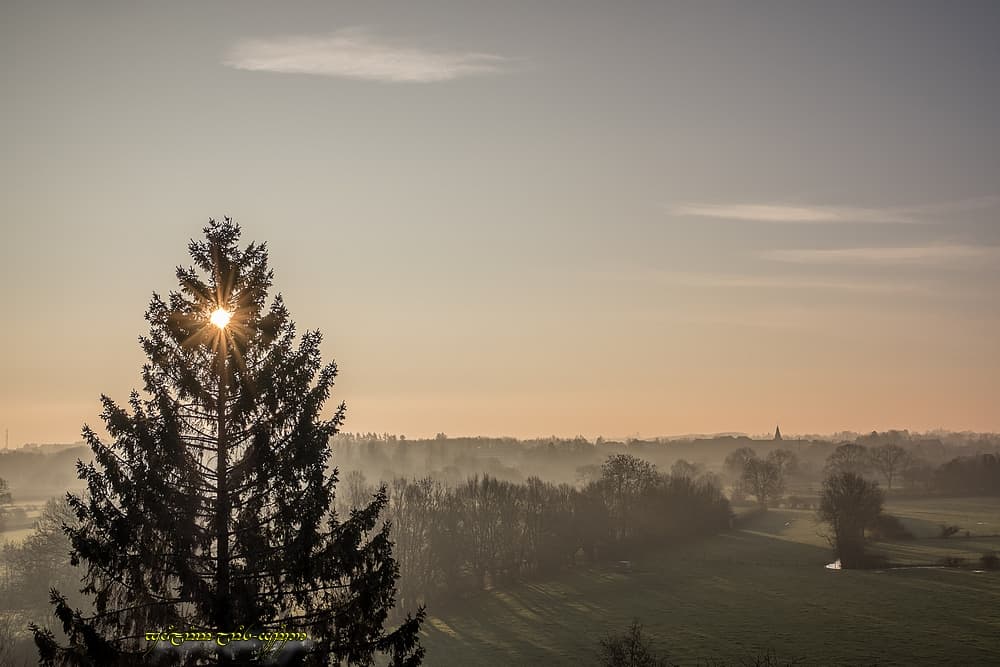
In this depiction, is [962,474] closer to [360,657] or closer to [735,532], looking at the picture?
[735,532]

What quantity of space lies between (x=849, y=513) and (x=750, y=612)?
3788 centimetres

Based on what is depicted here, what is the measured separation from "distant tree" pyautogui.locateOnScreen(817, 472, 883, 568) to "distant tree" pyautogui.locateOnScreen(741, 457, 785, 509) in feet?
175

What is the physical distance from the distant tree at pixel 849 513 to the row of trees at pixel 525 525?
22.4 metres

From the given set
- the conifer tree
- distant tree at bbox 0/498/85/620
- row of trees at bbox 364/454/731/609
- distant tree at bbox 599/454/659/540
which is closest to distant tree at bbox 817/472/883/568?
row of trees at bbox 364/454/731/609

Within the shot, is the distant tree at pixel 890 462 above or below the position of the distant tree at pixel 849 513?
above

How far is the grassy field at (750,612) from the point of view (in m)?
62.2

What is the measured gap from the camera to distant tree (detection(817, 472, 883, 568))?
99.4 meters

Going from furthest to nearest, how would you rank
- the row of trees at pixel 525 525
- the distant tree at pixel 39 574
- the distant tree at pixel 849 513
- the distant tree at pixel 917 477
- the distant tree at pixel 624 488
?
the distant tree at pixel 917 477 → the distant tree at pixel 624 488 → the distant tree at pixel 849 513 → the row of trees at pixel 525 525 → the distant tree at pixel 39 574

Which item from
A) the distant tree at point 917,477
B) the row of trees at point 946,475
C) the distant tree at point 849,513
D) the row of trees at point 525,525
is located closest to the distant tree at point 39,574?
the row of trees at point 525,525

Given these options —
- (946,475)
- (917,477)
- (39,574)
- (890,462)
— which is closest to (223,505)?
(39,574)

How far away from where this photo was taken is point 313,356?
21.0 metres

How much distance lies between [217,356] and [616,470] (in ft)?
342

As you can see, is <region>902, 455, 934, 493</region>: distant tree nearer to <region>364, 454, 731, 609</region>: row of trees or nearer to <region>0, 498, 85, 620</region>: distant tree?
<region>364, 454, 731, 609</region>: row of trees

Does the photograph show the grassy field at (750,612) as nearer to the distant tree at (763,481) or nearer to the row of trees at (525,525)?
the row of trees at (525,525)
